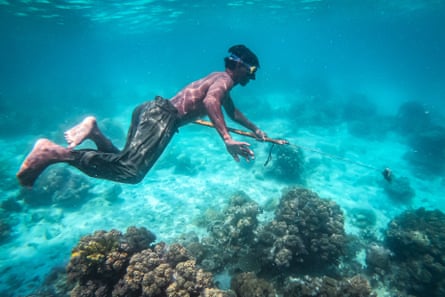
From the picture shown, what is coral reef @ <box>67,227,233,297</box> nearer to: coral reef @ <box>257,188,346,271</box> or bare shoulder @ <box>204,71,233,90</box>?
coral reef @ <box>257,188,346,271</box>

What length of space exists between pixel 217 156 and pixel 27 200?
11.2 m

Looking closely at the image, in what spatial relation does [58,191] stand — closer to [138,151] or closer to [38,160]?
[38,160]

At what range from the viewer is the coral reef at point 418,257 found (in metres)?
6.82

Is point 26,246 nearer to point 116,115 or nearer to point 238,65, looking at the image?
point 238,65

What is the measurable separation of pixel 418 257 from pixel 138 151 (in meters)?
8.88

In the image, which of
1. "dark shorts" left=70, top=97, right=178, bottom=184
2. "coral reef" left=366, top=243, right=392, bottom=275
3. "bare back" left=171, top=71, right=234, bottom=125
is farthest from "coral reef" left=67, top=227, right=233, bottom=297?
"coral reef" left=366, top=243, right=392, bottom=275

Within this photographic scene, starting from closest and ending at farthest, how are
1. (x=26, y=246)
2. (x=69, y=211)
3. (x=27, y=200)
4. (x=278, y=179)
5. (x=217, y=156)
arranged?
(x=26, y=246), (x=69, y=211), (x=27, y=200), (x=278, y=179), (x=217, y=156)

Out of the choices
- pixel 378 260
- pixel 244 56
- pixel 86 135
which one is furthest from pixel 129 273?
pixel 378 260

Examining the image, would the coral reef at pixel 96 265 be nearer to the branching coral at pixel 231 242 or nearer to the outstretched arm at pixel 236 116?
the branching coral at pixel 231 242

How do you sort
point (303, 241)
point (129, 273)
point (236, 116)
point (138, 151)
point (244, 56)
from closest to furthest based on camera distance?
point (129, 273) → point (138, 151) → point (244, 56) → point (303, 241) → point (236, 116)

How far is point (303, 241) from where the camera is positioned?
632 centimetres

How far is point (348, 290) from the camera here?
474cm

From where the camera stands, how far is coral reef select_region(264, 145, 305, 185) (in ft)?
45.5

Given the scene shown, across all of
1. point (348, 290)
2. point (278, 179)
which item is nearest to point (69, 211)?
point (278, 179)
